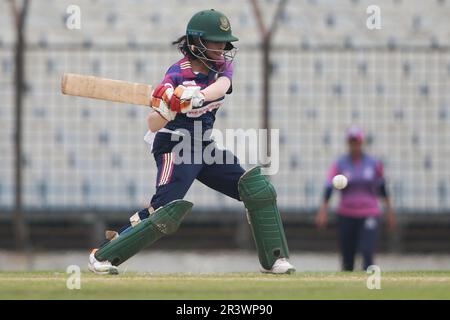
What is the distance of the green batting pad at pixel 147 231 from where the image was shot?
1001 cm

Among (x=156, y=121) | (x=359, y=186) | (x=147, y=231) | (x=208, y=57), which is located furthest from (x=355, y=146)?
(x=147, y=231)

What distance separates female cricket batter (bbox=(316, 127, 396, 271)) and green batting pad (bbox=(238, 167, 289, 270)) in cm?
388

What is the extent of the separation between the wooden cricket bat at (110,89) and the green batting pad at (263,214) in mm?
829

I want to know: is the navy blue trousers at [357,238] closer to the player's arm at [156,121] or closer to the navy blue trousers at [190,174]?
the navy blue trousers at [190,174]

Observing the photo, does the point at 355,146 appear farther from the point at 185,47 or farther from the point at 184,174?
the point at 184,174

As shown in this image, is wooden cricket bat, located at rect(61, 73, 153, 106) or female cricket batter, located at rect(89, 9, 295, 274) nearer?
female cricket batter, located at rect(89, 9, 295, 274)

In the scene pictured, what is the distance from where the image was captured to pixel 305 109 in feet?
58.7

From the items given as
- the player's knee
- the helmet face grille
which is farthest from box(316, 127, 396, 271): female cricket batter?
the helmet face grille

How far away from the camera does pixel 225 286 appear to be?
9.66 meters

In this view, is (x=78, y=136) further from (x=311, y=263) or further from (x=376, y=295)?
(x=376, y=295)

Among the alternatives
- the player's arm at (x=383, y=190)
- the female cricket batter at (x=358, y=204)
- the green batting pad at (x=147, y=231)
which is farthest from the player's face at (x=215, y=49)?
the player's arm at (x=383, y=190)

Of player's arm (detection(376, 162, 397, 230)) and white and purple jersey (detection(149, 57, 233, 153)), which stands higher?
white and purple jersey (detection(149, 57, 233, 153))

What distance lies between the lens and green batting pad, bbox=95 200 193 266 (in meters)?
10.0

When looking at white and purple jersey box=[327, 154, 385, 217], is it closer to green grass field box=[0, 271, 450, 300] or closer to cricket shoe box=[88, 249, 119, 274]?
green grass field box=[0, 271, 450, 300]
